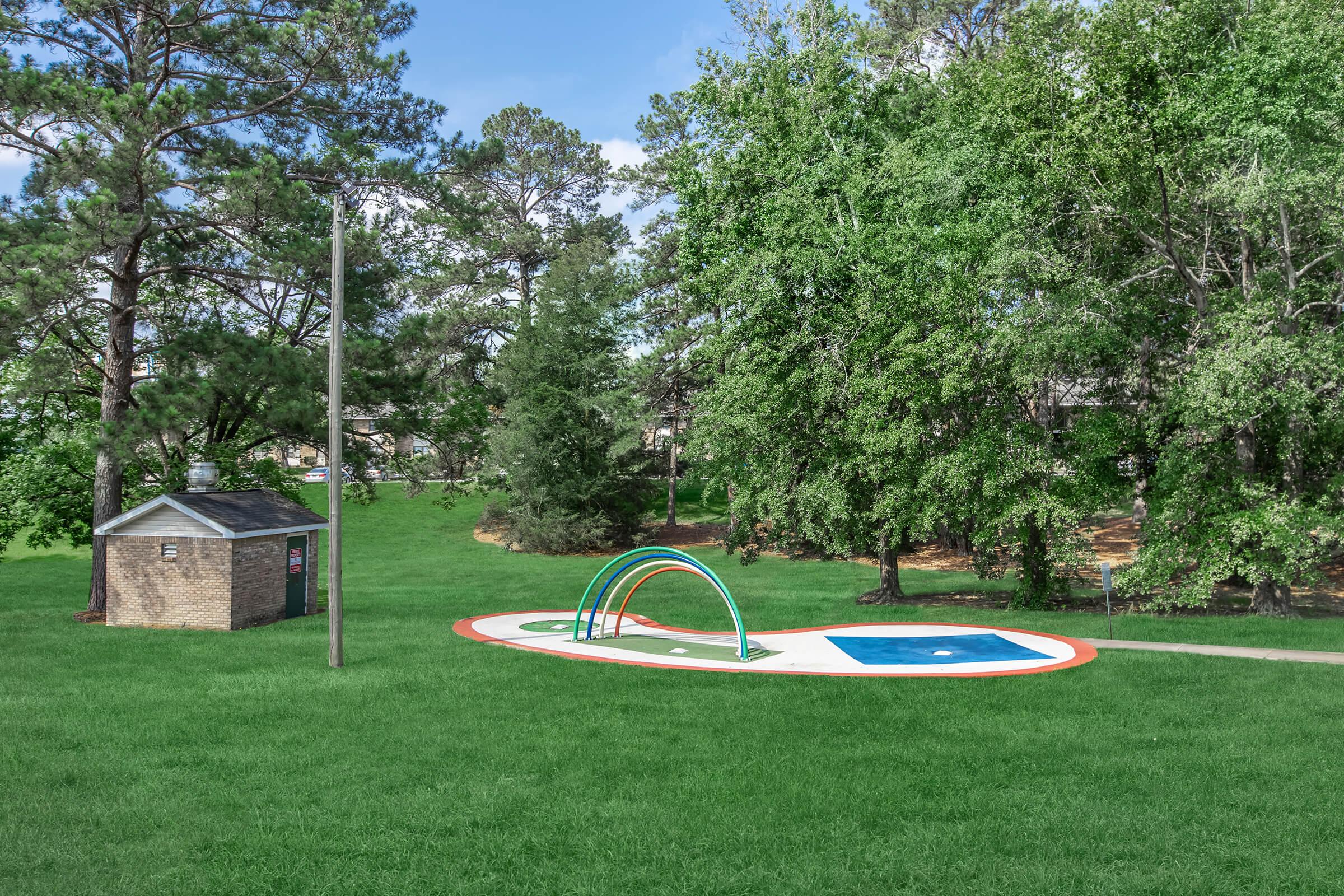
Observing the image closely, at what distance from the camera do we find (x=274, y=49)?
18531mm

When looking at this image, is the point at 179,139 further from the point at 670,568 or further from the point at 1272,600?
the point at 1272,600

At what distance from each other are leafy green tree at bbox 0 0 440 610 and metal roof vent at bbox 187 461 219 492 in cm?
146

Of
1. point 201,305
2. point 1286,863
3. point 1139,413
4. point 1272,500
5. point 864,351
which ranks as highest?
point 201,305

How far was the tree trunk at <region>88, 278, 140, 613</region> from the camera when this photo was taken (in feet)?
63.4

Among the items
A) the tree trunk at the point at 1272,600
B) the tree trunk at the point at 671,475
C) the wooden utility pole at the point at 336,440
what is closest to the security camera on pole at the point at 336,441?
the wooden utility pole at the point at 336,440

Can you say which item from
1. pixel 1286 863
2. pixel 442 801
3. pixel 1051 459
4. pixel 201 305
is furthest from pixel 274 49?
pixel 1286 863

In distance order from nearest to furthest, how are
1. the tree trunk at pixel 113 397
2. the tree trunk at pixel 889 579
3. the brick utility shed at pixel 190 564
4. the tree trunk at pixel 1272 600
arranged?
the brick utility shed at pixel 190 564, the tree trunk at pixel 1272 600, the tree trunk at pixel 113 397, the tree trunk at pixel 889 579

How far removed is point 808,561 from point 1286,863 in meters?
27.3

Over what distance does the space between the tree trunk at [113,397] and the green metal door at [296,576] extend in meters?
3.53

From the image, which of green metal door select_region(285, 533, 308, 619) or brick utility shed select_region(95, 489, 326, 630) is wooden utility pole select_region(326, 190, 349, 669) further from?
green metal door select_region(285, 533, 308, 619)

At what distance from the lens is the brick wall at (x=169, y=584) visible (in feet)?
57.7

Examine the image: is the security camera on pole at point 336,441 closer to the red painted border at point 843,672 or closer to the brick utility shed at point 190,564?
the red painted border at point 843,672

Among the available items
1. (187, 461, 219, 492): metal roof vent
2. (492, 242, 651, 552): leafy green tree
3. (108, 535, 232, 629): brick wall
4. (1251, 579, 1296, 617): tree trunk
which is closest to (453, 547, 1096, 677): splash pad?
(108, 535, 232, 629): brick wall

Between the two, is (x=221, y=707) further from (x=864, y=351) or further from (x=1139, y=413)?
(x=1139, y=413)
